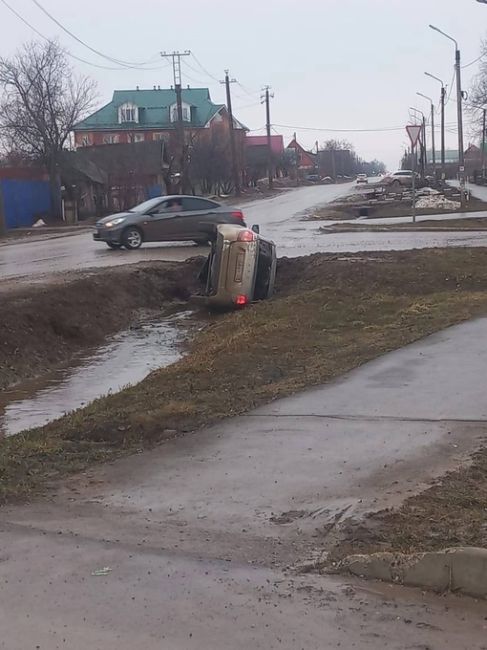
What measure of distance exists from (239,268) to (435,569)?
12427mm

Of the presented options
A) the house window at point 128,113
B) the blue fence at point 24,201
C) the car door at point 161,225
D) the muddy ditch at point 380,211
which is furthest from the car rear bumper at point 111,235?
the house window at point 128,113

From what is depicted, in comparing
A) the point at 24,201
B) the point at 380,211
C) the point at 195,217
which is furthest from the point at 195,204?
the point at 24,201

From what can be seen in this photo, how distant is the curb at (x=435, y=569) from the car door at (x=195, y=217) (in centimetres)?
2161

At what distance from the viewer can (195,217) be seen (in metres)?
25.5

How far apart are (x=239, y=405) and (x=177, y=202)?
18341 millimetres

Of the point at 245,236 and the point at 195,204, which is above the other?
the point at 195,204

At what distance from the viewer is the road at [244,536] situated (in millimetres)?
3719

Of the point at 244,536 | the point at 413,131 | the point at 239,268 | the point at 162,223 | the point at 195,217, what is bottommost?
the point at 244,536

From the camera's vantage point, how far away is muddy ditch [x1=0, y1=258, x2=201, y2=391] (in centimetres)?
1296

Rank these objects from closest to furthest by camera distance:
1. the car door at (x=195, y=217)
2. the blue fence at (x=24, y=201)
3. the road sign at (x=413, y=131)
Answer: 1. the car door at (x=195, y=217)
2. the road sign at (x=413, y=131)
3. the blue fence at (x=24, y=201)

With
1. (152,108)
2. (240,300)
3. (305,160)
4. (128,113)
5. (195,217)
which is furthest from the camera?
(305,160)

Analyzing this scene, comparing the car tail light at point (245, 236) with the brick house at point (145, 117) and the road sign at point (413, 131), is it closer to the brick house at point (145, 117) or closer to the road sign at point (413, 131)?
the road sign at point (413, 131)

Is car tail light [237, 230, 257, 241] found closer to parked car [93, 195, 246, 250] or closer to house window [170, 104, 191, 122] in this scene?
parked car [93, 195, 246, 250]

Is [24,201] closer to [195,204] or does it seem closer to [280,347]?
[195,204]
